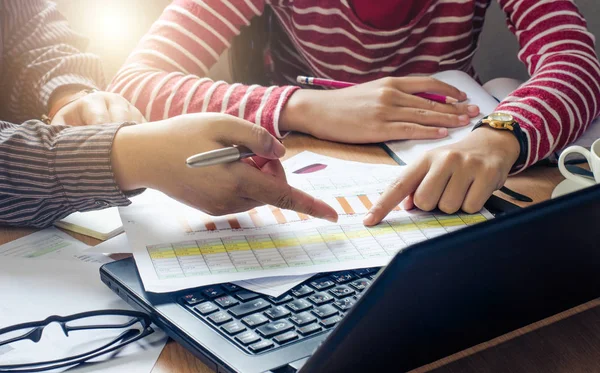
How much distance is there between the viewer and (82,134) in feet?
2.13

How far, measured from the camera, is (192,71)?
1.00 metres

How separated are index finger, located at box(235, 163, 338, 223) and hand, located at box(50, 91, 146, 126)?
285 mm

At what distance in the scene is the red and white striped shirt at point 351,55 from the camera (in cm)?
87

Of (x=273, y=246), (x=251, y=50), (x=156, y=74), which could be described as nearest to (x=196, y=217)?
(x=273, y=246)

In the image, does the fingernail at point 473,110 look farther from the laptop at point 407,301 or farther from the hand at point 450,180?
the laptop at point 407,301

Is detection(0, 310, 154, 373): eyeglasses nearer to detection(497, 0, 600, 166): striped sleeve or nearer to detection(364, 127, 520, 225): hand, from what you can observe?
detection(364, 127, 520, 225): hand

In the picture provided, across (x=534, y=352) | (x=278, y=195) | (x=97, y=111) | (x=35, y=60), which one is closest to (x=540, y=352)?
(x=534, y=352)

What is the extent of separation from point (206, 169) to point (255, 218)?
0.07 metres

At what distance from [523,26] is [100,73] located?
72 centimetres

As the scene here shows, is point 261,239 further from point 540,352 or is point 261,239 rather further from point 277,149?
point 540,352

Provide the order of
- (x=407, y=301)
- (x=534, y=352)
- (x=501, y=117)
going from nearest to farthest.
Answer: (x=407, y=301) < (x=534, y=352) < (x=501, y=117)

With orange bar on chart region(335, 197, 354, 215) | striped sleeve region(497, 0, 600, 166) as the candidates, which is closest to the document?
orange bar on chart region(335, 197, 354, 215)

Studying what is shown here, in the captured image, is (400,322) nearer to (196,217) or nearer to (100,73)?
(196,217)

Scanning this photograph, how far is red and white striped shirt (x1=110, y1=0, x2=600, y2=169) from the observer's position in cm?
87
